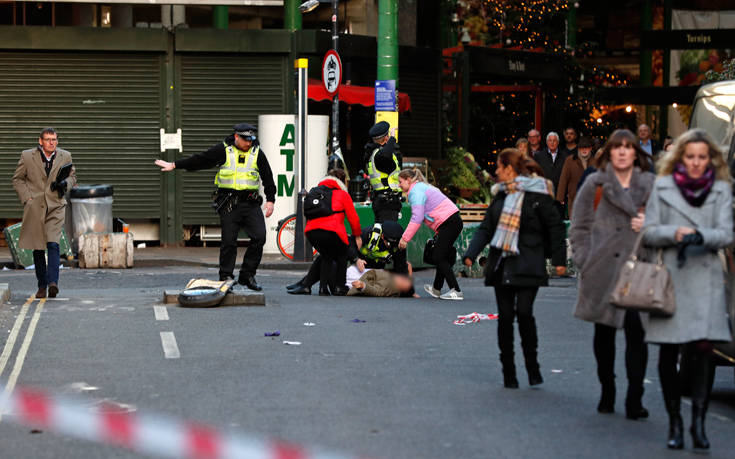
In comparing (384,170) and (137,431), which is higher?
(384,170)

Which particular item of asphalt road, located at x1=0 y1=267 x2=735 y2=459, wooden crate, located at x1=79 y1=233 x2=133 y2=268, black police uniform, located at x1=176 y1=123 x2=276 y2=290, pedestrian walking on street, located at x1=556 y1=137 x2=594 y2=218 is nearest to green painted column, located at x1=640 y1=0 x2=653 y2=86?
pedestrian walking on street, located at x1=556 y1=137 x2=594 y2=218

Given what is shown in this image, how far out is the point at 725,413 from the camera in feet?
28.3

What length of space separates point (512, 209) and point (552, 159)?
10.6m

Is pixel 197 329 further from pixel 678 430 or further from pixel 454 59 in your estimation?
pixel 454 59

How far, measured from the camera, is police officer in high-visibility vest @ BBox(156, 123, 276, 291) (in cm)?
1521

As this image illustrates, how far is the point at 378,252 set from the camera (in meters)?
16.1

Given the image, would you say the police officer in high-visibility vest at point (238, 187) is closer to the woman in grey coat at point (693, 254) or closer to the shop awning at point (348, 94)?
the shop awning at point (348, 94)

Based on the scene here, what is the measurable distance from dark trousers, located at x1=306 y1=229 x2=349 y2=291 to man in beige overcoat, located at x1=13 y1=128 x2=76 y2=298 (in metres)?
2.81

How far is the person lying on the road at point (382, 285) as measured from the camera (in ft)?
50.8

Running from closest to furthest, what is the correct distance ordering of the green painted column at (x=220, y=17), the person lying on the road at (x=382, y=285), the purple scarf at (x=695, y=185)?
1. the purple scarf at (x=695, y=185)
2. the person lying on the road at (x=382, y=285)
3. the green painted column at (x=220, y=17)

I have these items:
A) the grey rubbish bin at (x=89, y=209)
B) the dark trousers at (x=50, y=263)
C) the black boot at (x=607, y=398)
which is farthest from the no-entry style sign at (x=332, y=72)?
the black boot at (x=607, y=398)

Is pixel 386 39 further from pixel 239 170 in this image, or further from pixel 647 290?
pixel 647 290

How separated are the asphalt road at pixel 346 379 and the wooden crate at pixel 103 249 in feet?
15.4

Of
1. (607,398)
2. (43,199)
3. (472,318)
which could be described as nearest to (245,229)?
(43,199)
